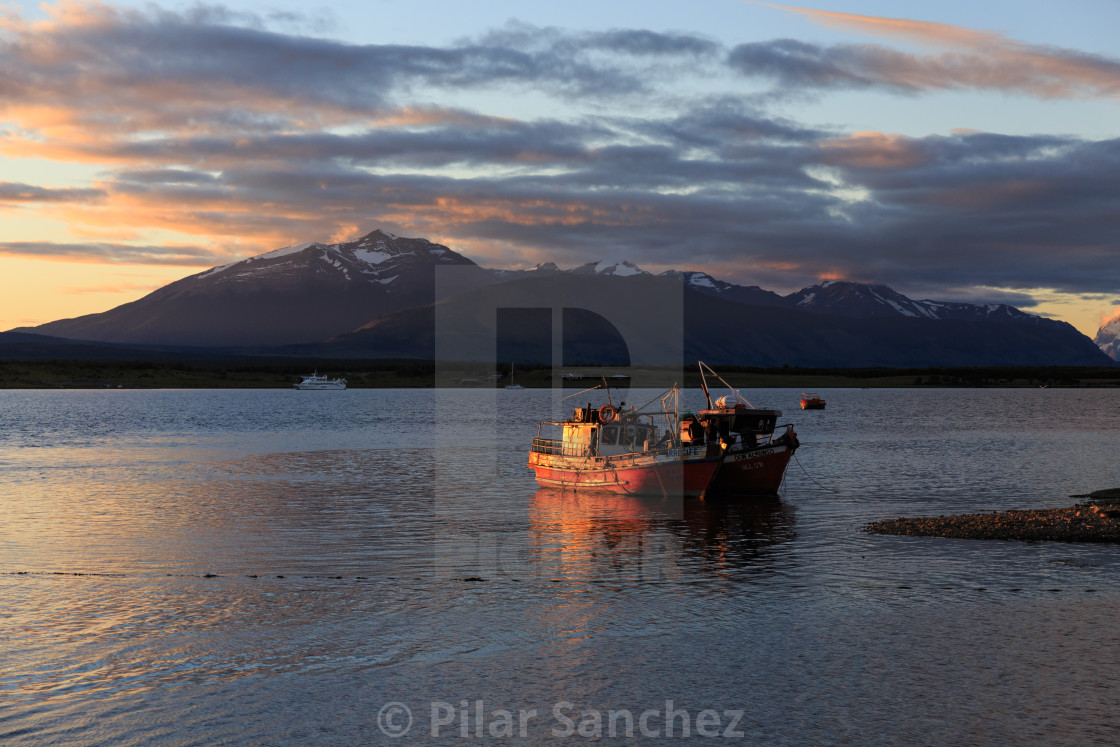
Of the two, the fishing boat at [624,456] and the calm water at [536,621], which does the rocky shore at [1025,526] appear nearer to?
the calm water at [536,621]

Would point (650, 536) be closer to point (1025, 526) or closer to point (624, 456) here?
point (624, 456)

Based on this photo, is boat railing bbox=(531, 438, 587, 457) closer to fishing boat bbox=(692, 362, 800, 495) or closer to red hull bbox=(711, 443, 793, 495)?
fishing boat bbox=(692, 362, 800, 495)

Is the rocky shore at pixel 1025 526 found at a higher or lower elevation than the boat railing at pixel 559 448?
lower

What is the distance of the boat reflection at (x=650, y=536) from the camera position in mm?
34562

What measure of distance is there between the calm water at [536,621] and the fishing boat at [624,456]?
1.75 metres

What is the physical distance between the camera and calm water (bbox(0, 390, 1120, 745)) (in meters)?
18.9

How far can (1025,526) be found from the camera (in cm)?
4094

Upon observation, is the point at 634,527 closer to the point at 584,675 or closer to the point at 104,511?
the point at 584,675

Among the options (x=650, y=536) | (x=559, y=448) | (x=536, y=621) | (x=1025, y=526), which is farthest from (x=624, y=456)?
(x=536, y=621)

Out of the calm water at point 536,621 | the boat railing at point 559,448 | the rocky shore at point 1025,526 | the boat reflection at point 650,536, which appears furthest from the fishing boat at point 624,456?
the rocky shore at point 1025,526

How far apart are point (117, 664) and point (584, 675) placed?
1064cm

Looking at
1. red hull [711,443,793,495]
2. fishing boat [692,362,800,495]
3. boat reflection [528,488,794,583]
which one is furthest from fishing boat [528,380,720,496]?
red hull [711,443,793,495]

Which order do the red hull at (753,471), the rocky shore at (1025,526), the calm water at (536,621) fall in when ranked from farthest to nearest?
the red hull at (753,471) < the rocky shore at (1025,526) < the calm water at (536,621)

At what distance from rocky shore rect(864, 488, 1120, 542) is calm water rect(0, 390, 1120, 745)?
1646 mm
